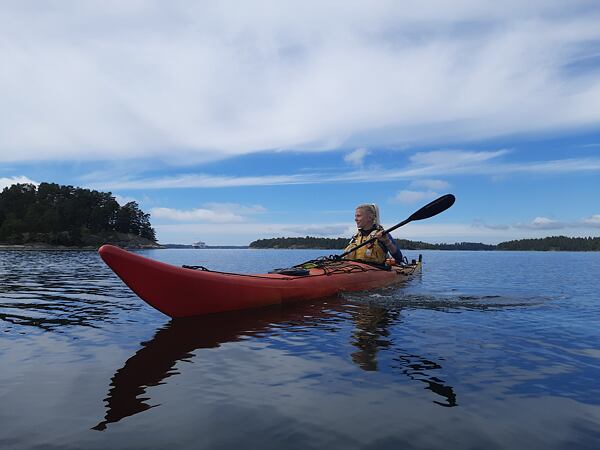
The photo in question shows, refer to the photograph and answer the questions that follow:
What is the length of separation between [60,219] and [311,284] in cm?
11143

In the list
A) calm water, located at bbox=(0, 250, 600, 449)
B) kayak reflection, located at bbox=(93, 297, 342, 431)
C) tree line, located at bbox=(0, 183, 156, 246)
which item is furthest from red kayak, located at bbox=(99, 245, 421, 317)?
tree line, located at bbox=(0, 183, 156, 246)

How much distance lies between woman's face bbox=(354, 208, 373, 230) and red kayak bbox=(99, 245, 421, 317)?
9.19 feet

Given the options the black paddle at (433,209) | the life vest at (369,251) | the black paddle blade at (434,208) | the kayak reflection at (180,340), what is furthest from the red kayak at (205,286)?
the black paddle blade at (434,208)

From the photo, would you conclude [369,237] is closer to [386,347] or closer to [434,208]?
[434,208]

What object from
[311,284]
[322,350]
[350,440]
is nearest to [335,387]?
[350,440]

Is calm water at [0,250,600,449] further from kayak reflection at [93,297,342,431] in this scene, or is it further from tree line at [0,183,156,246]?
tree line at [0,183,156,246]

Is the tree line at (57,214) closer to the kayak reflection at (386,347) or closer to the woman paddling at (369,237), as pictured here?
the woman paddling at (369,237)

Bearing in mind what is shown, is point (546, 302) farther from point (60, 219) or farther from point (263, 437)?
point (60, 219)

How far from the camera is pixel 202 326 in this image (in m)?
8.09

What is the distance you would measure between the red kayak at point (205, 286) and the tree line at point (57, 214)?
343 ft

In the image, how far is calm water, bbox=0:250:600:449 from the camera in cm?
362

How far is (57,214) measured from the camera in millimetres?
102812

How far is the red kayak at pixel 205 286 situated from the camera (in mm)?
7840

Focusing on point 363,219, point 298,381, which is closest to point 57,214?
point 363,219
